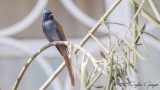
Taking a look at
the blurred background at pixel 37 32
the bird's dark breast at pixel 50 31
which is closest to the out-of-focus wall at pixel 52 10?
the blurred background at pixel 37 32

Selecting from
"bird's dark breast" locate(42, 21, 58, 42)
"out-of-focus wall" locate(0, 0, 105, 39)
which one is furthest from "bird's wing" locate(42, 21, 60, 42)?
"out-of-focus wall" locate(0, 0, 105, 39)

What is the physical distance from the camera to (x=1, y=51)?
4.07ft

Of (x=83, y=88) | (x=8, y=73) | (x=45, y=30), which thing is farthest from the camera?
(x=8, y=73)

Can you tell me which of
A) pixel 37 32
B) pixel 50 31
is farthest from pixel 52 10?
pixel 50 31

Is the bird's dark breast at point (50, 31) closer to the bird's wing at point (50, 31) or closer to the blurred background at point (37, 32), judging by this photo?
the bird's wing at point (50, 31)

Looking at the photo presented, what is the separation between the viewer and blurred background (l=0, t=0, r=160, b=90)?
125 centimetres

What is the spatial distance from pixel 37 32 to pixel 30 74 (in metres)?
0.17

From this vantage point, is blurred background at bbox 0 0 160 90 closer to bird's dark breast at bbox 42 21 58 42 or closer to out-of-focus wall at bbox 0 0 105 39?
out-of-focus wall at bbox 0 0 105 39

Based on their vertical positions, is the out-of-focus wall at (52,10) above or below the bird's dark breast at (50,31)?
above

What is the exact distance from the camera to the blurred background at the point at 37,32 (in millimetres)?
1246

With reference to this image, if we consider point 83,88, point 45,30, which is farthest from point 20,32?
point 83,88

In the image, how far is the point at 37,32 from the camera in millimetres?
1271

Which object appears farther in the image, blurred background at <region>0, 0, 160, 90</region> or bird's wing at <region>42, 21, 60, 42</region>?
blurred background at <region>0, 0, 160, 90</region>

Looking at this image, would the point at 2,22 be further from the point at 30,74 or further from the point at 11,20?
the point at 30,74
